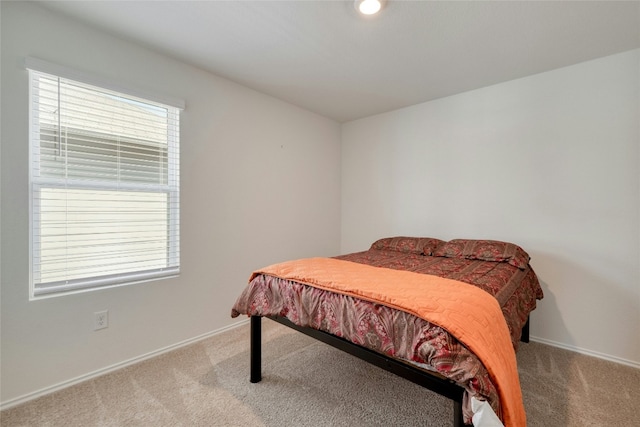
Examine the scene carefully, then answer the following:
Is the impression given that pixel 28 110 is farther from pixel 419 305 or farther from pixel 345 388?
pixel 345 388

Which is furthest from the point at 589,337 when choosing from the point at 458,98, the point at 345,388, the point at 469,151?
the point at 458,98

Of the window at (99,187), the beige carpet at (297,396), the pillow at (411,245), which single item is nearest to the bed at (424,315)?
the beige carpet at (297,396)

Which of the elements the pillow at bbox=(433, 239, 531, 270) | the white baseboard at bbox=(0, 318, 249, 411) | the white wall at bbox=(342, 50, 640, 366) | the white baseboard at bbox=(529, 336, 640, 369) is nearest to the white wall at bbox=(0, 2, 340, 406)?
the white baseboard at bbox=(0, 318, 249, 411)

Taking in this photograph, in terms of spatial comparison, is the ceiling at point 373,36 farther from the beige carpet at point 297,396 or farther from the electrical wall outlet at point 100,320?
the beige carpet at point 297,396

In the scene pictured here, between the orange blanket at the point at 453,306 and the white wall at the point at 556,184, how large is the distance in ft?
5.27

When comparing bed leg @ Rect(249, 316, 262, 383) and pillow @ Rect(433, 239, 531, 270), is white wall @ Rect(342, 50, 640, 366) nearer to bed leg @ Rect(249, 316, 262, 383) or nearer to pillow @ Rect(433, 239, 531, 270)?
pillow @ Rect(433, 239, 531, 270)

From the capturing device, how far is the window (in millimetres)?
1779

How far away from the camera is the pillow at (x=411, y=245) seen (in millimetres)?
2762

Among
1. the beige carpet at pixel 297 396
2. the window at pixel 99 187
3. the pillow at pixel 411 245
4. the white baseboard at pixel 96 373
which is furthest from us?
the pillow at pixel 411 245

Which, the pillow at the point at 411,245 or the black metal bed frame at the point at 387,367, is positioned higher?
the pillow at the point at 411,245

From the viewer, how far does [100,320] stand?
1.97m

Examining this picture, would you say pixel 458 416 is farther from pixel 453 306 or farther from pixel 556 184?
pixel 556 184

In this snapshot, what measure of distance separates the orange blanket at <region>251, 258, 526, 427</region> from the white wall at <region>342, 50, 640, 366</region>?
161cm

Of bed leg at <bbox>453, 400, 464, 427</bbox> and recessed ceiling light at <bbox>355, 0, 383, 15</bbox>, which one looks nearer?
bed leg at <bbox>453, 400, 464, 427</bbox>
